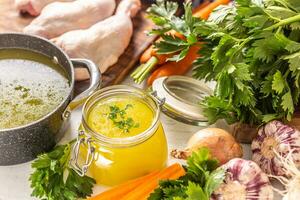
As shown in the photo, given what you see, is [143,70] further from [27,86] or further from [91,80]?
[27,86]

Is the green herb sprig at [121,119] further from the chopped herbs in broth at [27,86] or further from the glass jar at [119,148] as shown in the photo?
the chopped herbs in broth at [27,86]

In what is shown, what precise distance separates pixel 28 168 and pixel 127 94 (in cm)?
29

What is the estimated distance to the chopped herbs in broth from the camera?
52.9 inches

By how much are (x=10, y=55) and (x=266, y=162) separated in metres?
0.68

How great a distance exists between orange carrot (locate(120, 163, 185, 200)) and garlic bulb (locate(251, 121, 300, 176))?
18cm

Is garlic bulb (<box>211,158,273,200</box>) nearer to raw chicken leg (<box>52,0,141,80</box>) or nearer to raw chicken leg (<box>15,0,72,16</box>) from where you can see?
raw chicken leg (<box>52,0,141,80</box>)

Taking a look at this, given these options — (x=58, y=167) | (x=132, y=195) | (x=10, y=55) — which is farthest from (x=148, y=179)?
(x=10, y=55)

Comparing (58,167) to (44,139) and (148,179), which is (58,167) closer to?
(44,139)

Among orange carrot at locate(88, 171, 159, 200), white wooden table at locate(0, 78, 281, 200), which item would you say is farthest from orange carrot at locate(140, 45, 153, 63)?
orange carrot at locate(88, 171, 159, 200)

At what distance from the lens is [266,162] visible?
4.28ft

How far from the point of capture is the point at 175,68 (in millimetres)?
1572

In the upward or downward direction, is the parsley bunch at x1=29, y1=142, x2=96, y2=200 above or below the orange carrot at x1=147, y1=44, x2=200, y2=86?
below

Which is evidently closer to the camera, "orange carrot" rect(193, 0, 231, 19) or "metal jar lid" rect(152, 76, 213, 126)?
"metal jar lid" rect(152, 76, 213, 126)

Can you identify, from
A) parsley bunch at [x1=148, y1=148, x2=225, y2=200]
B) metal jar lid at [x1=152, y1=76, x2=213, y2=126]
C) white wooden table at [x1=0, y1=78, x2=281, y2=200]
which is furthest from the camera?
metal jar lid at [x1=152, y1=76, x2=213, y2=126]
